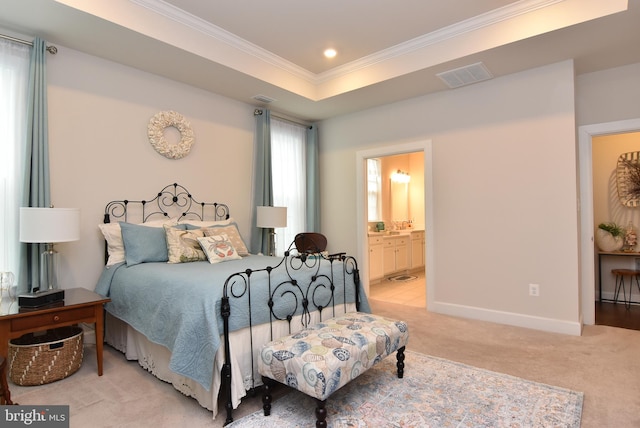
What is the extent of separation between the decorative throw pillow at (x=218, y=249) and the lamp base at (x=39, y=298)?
111 centimetres

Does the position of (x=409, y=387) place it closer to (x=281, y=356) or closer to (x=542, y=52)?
(x=281, y=356)

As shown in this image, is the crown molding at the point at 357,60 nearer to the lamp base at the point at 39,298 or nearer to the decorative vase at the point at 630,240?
the lamp base at the point at 39,298

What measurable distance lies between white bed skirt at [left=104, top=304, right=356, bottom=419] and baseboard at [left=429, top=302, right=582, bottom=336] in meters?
1.86

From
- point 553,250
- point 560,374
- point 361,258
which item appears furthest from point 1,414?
point 553,250

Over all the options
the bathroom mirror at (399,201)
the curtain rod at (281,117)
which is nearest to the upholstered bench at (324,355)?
the curtain rod at (281,117)

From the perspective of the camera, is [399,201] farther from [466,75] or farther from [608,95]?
[608,95]

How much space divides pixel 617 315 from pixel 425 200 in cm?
249

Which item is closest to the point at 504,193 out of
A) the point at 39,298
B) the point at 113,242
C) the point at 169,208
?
the point at 169,208

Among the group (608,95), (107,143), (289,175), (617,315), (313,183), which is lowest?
(617,315)

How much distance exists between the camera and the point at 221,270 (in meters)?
2.67

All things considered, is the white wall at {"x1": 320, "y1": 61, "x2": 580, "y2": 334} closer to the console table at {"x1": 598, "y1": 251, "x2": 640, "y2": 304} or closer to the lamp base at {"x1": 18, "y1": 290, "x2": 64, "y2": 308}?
the console table at {"x1": 598, "y1": 251, "x2": 640, "y2": 304}

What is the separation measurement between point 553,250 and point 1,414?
14.3ft

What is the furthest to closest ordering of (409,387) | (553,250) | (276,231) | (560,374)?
(276,231) < (553,250) < (560,374) < (409,387)

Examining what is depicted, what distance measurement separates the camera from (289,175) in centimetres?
521
